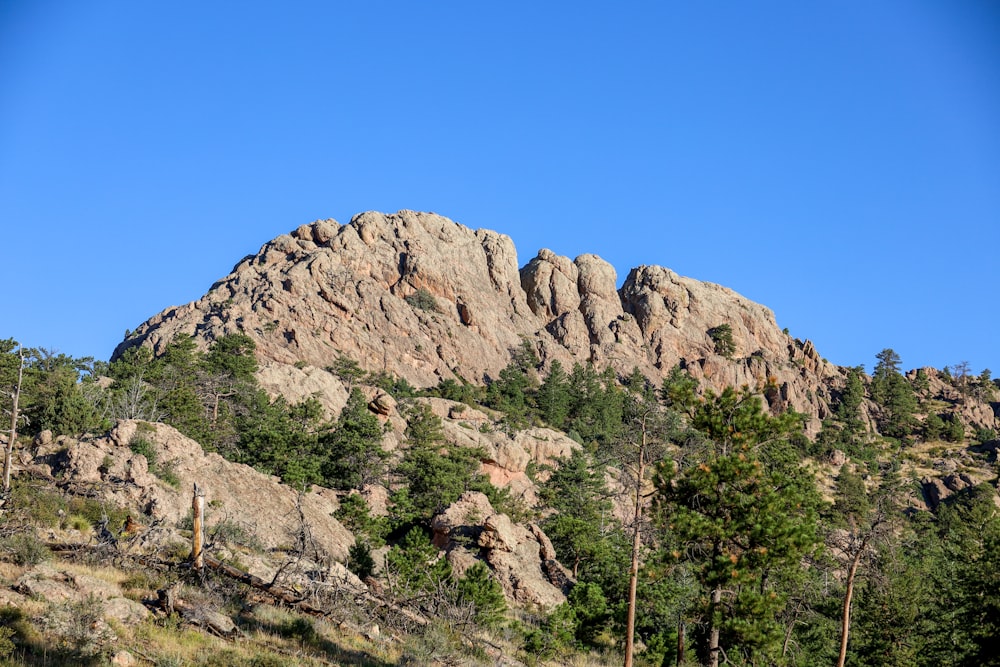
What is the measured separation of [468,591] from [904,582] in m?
17.0

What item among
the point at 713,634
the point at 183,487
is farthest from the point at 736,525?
the point at 183,487

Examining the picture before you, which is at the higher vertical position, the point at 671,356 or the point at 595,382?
the point at 671,356

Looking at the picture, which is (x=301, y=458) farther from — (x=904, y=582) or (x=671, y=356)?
(x=671, y=356)

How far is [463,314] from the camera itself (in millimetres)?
113000

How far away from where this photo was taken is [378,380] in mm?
88750

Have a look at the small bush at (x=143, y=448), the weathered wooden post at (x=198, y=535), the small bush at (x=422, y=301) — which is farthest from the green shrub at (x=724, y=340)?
the weathered wooden post at (x=198, y=535)

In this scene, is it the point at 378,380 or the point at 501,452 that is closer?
the point at 501,452

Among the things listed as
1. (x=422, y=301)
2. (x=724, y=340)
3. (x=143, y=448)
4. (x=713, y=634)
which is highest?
(x=724, y=340)

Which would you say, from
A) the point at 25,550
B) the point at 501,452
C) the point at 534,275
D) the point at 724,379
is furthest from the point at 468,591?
the point at 534,275

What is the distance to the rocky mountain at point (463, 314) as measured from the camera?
96625mm

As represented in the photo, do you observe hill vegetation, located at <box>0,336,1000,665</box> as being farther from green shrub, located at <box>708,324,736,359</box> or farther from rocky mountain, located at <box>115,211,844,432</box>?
green shrub, located at <box>708,324,736,359</box>

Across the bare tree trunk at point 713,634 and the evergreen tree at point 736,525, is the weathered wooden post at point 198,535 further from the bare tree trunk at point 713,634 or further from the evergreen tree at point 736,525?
the bare tree trunk at point 713,634

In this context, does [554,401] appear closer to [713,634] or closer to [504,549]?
[504,549]

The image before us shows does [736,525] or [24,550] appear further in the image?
[736,525]
